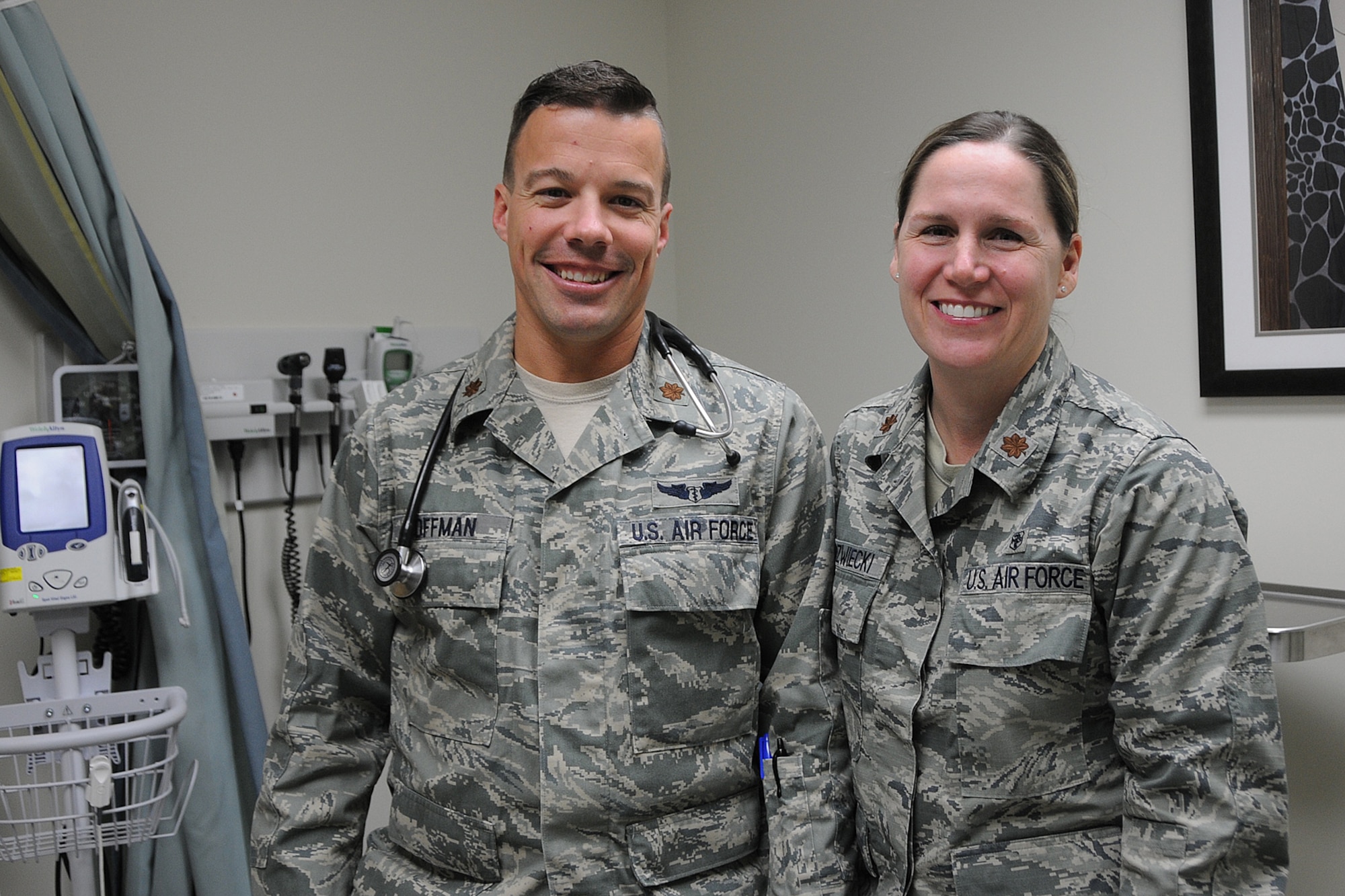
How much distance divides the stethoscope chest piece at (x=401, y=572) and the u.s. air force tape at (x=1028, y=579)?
2.20 ft

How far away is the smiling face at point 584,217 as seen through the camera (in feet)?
4.41

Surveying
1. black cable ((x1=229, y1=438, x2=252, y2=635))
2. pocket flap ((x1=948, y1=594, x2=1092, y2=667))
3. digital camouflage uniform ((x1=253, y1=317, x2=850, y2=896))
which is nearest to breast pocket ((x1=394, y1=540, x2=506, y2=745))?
digital camouflage uniform ((x1=253, y1=317, x2=850, y2=896))

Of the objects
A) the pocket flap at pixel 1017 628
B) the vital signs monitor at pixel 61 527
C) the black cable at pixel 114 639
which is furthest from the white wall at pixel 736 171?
the pocket flap at pixel 1017 628

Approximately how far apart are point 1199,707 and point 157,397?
1797 mm

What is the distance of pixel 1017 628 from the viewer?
1.20m

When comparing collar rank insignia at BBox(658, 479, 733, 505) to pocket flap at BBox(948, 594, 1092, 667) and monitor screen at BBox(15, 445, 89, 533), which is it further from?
monitor screen at BBox(15, 445, 89, 533)

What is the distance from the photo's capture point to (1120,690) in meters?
1.13

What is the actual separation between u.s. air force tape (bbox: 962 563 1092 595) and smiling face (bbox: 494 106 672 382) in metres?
0.55

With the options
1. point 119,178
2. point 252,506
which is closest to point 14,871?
point 252,506

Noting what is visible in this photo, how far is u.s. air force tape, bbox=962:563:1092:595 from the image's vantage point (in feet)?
3.85

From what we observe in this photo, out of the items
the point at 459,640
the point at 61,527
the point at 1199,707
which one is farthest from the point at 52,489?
the point at 1199,707

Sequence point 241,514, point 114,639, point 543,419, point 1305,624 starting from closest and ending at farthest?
point 543,419 → point 1305,624 → point 114,639 → point 241,514

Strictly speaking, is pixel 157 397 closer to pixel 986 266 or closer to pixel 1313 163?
pixel 986 266

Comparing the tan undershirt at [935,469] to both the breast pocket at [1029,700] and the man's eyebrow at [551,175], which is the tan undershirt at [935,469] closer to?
the breast pocket at [1029,700]
